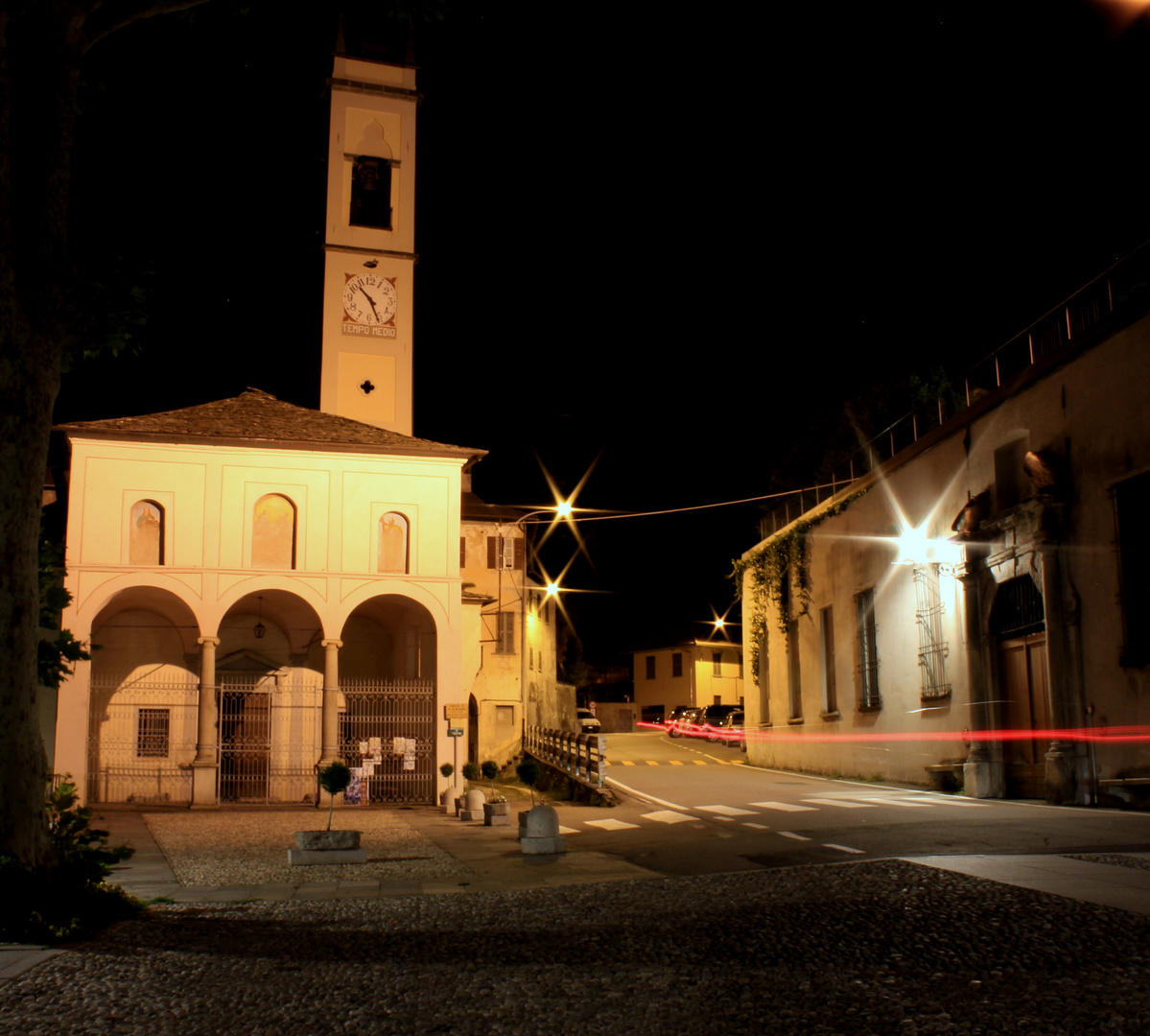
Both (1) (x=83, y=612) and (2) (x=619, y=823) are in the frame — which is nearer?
(2) (x=619, y=823)

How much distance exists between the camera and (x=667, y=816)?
17547mm

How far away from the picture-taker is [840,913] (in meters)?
7.08

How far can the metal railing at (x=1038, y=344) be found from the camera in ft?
49.6

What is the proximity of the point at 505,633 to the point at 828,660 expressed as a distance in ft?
51.2

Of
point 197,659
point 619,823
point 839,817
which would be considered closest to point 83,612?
point 197,659

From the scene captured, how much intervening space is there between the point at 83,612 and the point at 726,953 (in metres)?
19.2

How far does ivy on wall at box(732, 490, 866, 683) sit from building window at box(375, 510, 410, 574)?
10.0 metres

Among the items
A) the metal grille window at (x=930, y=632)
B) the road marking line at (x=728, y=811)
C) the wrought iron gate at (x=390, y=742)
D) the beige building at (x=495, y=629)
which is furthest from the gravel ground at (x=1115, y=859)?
the beige building at (x=495, y=629)

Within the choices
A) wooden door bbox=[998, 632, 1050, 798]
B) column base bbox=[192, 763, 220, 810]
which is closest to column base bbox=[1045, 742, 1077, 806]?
wooden door bbox=[998, 632, 1050, 798]

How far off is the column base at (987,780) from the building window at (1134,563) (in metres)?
4.30

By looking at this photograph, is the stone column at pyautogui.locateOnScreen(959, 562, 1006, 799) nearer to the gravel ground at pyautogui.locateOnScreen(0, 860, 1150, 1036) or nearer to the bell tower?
the gravel ground at pyautogui.locateOnScreen(0, 860, 1150, 1036)

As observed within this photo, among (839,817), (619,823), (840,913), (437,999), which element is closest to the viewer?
(437,999)

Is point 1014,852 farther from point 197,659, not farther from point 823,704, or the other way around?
point 197,659

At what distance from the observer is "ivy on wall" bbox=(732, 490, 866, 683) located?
28281 millimetres
